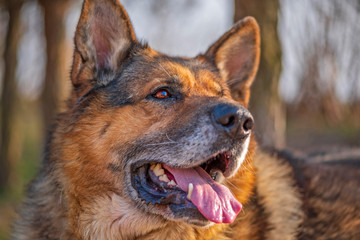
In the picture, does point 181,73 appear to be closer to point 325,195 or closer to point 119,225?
point 119,225

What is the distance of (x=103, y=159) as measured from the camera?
113 inches

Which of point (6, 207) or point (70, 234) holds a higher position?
point (70, 234)

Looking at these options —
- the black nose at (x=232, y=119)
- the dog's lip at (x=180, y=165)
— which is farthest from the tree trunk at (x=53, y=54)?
the black nose at (x=232, y=119)

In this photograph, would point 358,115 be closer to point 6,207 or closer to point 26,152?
point 6,207

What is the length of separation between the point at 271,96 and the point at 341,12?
2144 mm

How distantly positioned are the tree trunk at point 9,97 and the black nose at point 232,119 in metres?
7.98

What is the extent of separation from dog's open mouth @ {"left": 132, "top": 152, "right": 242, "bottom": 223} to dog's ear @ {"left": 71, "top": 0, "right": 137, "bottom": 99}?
3.12 feet

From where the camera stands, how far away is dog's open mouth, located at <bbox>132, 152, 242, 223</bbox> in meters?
2.59

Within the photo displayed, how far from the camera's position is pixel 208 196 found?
262 centimetres

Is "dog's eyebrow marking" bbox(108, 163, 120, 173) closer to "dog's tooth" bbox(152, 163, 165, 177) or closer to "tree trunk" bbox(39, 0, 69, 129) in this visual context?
"dog's tooth" bbox(152, 163, 165, 177)

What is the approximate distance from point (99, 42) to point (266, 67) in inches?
128

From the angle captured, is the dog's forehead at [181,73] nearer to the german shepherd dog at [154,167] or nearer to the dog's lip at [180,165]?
the german shepherd dog at [154,167]

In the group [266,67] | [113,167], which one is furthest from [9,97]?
[113,167]

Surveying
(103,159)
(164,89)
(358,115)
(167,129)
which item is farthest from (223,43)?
(358,115)
